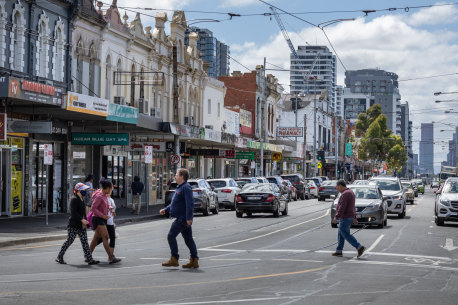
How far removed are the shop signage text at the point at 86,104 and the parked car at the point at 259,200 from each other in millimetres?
6822

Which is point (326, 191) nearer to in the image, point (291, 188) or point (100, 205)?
point (291, 188)

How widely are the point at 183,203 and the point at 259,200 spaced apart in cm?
1807

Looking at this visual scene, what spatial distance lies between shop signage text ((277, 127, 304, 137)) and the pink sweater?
197ft

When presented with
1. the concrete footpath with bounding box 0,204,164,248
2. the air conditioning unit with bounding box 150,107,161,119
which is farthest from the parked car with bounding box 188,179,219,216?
the air conditioning unit with bounding box 150,107,161,119

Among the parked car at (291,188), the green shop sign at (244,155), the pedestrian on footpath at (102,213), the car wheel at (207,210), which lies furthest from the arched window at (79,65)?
the green shop sign at (244,155)

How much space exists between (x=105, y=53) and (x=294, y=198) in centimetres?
2065

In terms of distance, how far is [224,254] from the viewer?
56.1 ft

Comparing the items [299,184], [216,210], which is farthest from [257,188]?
[299,184]

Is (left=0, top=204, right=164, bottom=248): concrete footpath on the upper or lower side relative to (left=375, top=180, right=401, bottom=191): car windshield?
lower

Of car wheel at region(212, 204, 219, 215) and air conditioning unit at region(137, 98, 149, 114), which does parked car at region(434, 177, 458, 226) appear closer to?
car wheel at region(212, 204, 219, 215)

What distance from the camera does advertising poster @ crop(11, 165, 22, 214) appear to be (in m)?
29.1

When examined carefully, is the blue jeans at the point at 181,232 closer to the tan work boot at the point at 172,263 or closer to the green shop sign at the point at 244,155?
the tan work boot at the point at 172,263

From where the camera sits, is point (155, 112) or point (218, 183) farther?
point (155, 112)

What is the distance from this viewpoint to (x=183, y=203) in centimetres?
1404
